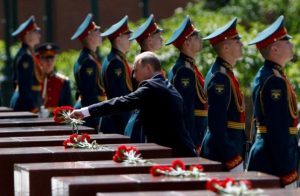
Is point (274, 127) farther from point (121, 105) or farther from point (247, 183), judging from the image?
point (247, 183)

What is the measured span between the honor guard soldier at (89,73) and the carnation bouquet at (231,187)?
8.36 m

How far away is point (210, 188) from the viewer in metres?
7.69

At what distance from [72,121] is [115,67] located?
3897 mm

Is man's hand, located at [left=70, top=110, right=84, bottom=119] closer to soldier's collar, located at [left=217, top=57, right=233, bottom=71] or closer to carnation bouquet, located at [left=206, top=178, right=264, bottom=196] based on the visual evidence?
soldier's collar, located at [left=217, top=57, right=233, bottom=71]

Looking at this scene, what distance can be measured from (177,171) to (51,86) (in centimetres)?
1112

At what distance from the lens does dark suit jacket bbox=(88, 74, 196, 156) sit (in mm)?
10758

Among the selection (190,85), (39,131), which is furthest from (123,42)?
(39,131)

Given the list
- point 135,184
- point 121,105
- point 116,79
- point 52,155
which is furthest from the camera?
point 116,79

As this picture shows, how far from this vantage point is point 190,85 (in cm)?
1310

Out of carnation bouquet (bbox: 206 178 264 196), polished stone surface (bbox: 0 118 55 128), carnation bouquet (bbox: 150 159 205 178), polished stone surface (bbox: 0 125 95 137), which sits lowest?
carnation bouquet (bbox: 206 178 264 196)

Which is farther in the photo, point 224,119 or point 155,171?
point 224,119


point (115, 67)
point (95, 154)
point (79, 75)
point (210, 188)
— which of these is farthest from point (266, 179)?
point (79, 75)

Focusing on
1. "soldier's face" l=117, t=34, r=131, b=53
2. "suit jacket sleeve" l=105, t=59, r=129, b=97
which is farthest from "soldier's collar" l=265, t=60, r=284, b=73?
"soldier's face" l=117, t=34, r=131, b=53

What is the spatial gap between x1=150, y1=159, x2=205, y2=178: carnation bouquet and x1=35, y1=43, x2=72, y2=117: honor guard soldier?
34.9ft
